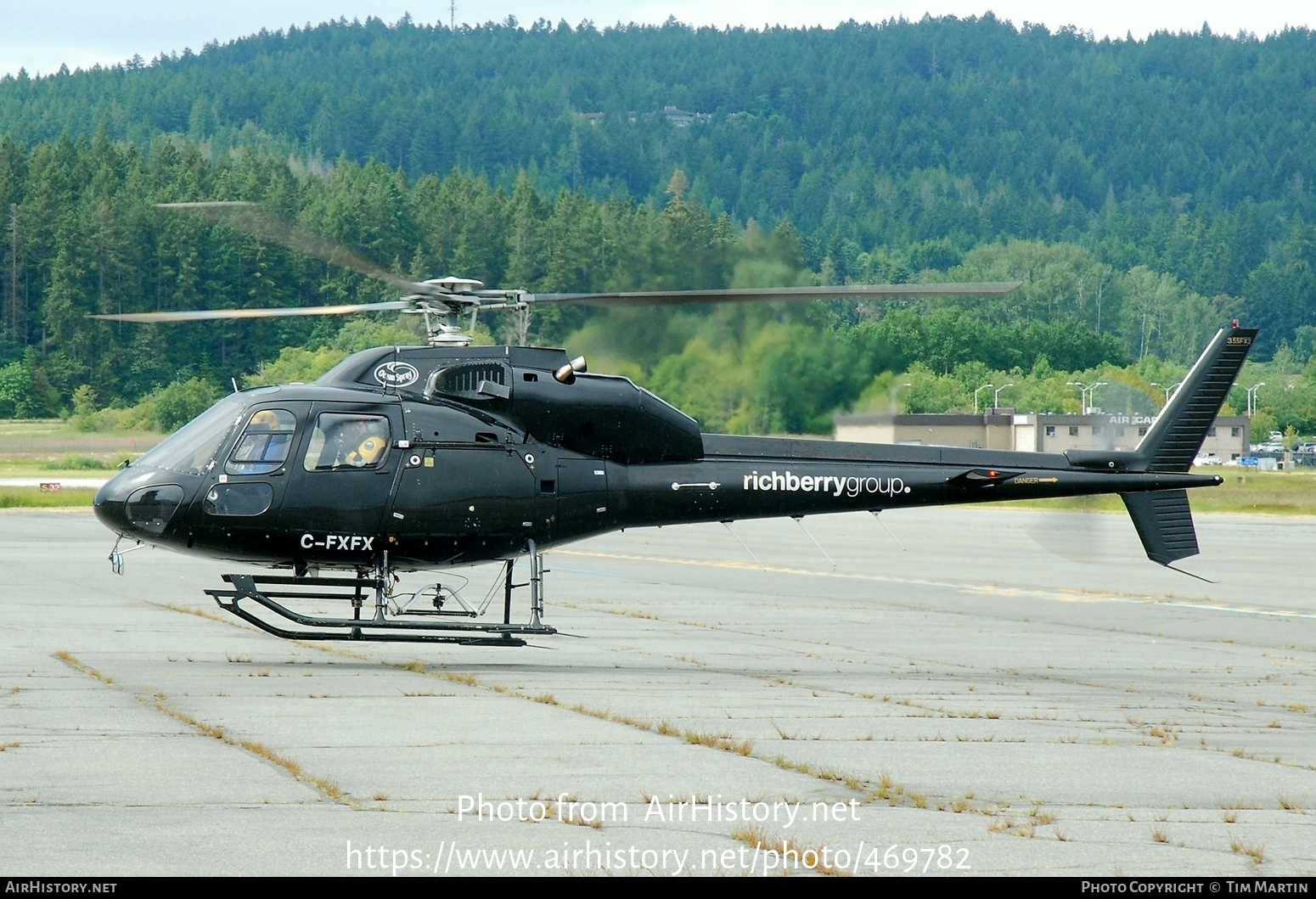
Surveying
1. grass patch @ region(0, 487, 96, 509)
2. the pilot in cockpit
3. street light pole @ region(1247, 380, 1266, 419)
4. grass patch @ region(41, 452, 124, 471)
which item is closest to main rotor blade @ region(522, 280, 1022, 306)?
the pilot in cockpit

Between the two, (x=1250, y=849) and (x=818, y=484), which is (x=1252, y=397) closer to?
(x=818, y=484)

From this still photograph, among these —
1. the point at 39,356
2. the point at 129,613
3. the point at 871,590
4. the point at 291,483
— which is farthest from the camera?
the point at 39,356

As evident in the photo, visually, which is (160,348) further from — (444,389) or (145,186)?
(444,389)

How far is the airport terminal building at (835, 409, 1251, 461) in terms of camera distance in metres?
17.1

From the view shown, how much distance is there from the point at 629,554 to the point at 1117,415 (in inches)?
816

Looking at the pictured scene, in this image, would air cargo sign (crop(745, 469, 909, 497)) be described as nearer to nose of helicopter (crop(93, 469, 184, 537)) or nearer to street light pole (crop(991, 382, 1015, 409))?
nose of helicopter (crop(93, 469, 184, 537))

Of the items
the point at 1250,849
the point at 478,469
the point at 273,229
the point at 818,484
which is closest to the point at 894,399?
the point at 818,484

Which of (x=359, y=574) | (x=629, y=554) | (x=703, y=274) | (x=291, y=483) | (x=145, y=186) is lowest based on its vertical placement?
(x=629, y=554)

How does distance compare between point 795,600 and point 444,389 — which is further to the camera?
point 795,600

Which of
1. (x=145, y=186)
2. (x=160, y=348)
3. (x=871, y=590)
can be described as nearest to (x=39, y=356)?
(x=160, y=348)

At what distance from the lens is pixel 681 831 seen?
7.97 m

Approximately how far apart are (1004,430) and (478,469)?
3072 cm

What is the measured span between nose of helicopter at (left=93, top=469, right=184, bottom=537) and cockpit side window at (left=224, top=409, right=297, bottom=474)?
63cm

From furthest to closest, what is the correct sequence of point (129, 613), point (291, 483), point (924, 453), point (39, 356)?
1. point (39, 356)
2. point (129, 613)
3. point (924, 453)
4. point (291, 483)
